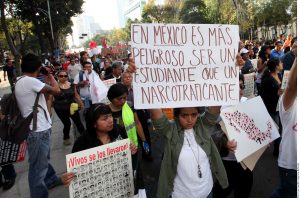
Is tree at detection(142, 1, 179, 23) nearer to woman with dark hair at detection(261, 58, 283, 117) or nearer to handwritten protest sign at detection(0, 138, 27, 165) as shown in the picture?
woman with dark hair at detection(261, 58, 283, 117)

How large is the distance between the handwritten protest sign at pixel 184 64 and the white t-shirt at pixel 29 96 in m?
1.54

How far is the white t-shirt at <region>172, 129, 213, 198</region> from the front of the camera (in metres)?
2.46

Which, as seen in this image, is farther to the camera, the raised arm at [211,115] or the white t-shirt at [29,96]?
the white t-shirt at [29,96]

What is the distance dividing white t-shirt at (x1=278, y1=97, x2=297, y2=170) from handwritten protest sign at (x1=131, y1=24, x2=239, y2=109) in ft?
1.48

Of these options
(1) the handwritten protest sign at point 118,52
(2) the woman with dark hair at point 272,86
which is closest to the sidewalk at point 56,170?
(2) the woman with dark hair at point 272,86

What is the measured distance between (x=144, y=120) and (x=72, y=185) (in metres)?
3.01

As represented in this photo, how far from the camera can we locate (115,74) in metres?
7.28

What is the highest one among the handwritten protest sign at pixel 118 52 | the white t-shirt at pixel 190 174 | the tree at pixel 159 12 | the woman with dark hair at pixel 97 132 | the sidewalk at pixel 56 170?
the tree at pixel 159 12

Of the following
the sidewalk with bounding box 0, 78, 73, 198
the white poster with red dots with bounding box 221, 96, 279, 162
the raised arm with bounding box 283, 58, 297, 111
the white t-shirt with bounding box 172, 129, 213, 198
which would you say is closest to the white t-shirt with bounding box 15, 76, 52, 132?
the sidewalk with bounding box 0, 78, 73, 198

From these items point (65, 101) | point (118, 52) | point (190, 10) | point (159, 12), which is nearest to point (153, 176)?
point (65, 101)

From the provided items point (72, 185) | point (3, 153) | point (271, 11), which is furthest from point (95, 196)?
point (271, 11)

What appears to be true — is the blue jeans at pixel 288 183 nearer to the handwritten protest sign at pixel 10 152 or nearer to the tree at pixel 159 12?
the handwritten protest sign at pixel 10 152

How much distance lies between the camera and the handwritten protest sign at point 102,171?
2371 mm

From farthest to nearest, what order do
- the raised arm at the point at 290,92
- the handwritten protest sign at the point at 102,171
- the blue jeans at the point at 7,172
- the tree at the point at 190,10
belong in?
the tree at the point at 190,10, the blue jeans at the point at 7,172, the handwritten protest sign at the point at 102,171, the raised arm at the point at 290,92
